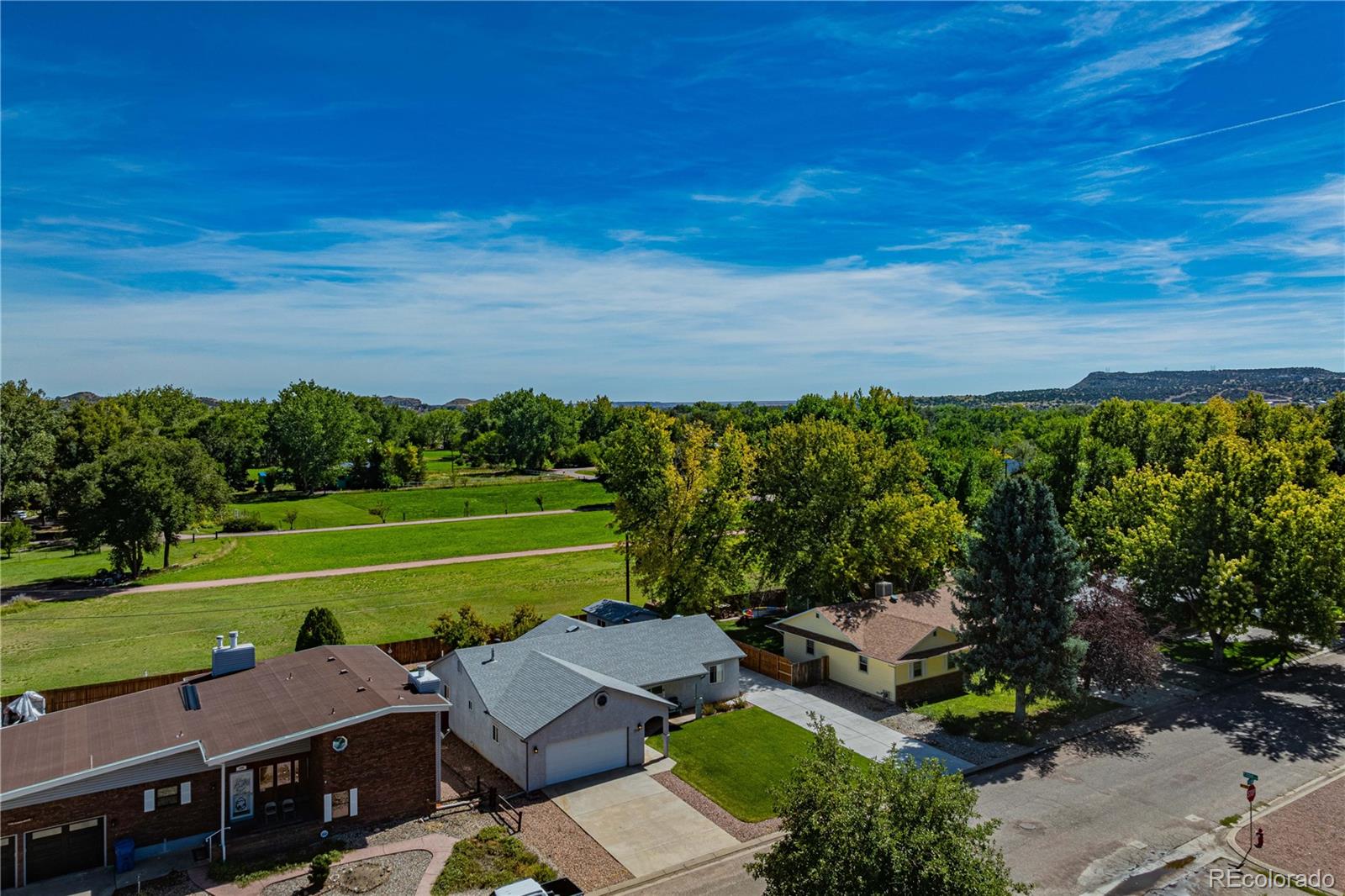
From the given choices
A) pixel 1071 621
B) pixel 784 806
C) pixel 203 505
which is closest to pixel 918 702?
pixel 1071 621

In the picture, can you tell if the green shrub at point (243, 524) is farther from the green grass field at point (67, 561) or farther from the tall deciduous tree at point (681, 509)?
the tall deciduous tree at point (681, 509)

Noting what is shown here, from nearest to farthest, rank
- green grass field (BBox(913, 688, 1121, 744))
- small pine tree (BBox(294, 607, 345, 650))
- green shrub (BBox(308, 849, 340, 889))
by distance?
green shrub (BBox(308, 849, 340, 889)) → green grass field (BBox(913, 688, 1121, 744)) → small pine tree (BBox(294, 607, 345, 650))

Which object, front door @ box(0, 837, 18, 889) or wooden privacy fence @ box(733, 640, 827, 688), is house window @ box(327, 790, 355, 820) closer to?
front door @ box(0, 837, 18, 889)

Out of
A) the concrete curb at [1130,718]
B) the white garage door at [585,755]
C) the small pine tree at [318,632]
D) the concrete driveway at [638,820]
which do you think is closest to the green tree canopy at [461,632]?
the small pine tree at [318,632]

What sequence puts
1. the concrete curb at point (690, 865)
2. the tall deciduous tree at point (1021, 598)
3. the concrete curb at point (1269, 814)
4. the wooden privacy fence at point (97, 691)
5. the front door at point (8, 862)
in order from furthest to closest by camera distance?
the wooden privacy fence at point (97, 691) < the tall deciduous tree at point (1021, 598) < the concrete curb at point (1269, 814) < the concrete curb at point (690, 865) < the front door at point (8, 862)

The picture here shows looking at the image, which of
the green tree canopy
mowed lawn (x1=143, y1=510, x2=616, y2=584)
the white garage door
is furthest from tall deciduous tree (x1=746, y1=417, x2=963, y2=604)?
mowed lawn (x1=143, y1=510, x2=616, y2=584)
